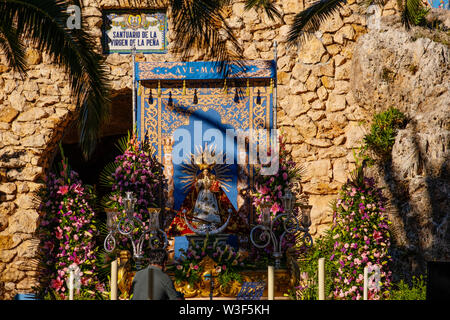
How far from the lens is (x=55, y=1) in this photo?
6445mm

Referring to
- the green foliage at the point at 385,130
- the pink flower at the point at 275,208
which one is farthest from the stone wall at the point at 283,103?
the pink flower at the point at 275,208

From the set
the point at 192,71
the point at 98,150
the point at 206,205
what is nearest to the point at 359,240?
the point at 206,205

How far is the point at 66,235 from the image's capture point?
882 centimetres

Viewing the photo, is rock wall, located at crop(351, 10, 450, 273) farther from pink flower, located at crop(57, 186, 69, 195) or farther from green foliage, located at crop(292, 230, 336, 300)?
pink flower, located at crop(57, 186, 69, 195)

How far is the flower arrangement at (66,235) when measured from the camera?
8.70m

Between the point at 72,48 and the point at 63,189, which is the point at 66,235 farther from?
the point at 72,48

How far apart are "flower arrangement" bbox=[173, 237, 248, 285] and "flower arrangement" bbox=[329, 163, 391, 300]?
148cm

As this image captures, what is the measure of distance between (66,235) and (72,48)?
3437 millimetres

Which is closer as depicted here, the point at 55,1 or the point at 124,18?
the point at 55,1

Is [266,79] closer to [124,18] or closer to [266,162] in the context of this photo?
[266,162]

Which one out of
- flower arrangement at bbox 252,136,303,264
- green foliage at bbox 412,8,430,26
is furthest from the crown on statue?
green foliage at bbox 412,8,430,26

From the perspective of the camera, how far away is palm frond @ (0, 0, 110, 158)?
21.0ft
